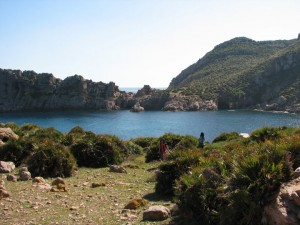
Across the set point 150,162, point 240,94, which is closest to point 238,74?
point 240,94

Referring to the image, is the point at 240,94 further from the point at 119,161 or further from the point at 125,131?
the point at 119,161

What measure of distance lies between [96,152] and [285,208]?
17500mm

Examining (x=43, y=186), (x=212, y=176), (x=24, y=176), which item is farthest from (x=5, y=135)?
(x=212, y=176)

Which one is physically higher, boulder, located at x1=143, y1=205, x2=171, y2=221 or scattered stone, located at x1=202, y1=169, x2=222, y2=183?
scattered stone, located at x1=202, y1=169, x2=222, y2=183

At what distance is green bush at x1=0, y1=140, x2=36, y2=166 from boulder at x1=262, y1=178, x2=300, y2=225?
17805 millimetres

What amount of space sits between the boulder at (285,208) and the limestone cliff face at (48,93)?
161690 millimetres

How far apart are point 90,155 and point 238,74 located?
168 metres

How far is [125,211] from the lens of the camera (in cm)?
1104

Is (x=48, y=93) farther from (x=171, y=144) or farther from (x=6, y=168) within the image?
(x=6, y=168)

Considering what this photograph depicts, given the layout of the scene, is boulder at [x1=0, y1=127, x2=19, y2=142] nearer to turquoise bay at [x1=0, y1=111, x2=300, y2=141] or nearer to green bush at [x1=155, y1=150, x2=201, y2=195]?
green bush at [x1=155, y1=150, x2=201, y2=195]

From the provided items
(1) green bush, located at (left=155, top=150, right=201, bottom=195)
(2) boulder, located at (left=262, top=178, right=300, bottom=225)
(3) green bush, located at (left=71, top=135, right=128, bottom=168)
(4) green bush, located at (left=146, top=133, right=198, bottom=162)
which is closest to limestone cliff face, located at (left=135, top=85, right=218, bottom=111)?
(4) green bush, located at (left=146, top=133, right=198, bottom=162)

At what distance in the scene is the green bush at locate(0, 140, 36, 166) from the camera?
22.5 meters

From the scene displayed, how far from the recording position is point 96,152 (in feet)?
77.6

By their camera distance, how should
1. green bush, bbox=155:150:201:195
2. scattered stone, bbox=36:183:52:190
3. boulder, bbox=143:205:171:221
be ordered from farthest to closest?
1. scattered stone, bbox=36:183:52:190
2. green bush, bbox=155:150:201:195
3. boulder, bbox=143:205:171:221
